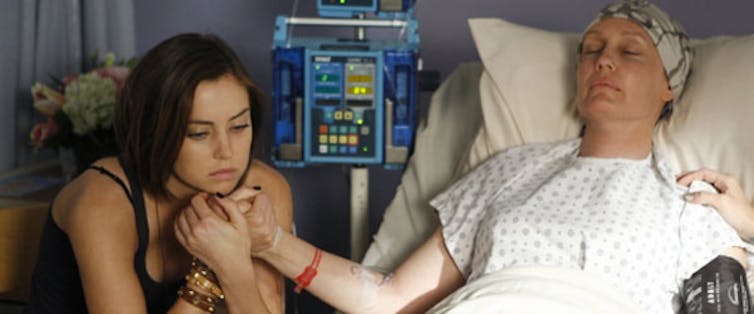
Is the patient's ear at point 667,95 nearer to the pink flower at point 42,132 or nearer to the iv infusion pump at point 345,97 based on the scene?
the iv infusion pump at point 345,97

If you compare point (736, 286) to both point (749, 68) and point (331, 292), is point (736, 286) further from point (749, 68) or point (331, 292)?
point (331, 292)

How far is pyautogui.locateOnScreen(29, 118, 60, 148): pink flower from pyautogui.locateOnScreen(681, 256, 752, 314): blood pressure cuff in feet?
5.03

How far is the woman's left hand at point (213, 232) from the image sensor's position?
66.2 inches

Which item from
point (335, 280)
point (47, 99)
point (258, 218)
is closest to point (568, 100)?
point (335, 280)

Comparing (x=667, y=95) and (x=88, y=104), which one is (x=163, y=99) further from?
(x=667, y=95)

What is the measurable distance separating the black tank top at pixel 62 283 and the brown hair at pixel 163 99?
95 mm

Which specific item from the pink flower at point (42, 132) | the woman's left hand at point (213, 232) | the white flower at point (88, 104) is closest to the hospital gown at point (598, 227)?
the woman's left hand at point (213, 232)

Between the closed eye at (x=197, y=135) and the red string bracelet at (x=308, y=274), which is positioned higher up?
the closed eye at (x=197, y=135)

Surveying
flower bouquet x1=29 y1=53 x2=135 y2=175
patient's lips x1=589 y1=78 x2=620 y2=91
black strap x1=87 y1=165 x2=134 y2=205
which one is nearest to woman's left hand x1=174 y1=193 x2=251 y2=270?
black strap x1=87 y1=165 x2=134 y2=205

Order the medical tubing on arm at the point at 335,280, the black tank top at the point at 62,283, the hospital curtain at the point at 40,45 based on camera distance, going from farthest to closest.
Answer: the hospital curtain at the point at 40,45 → the medical tubing on arm at the point at 335,280 → the black tank top at the point at 62,283

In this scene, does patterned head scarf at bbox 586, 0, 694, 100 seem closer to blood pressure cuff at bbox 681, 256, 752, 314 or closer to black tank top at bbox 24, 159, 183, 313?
blood pressure cuff at bbox 681, 256, 752, 314

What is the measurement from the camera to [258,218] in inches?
70.8

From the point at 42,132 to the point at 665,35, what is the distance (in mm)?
1485

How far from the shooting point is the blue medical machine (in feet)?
7.54
